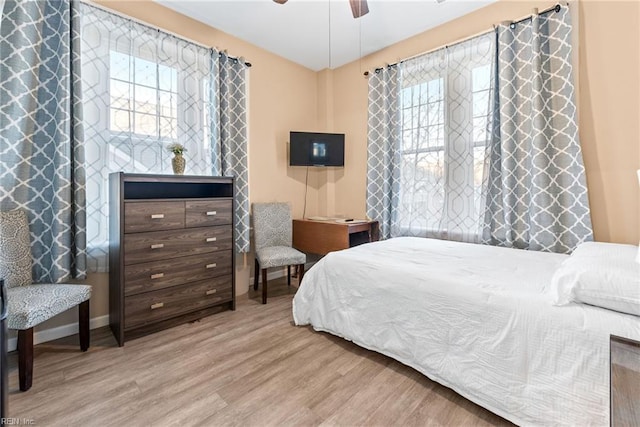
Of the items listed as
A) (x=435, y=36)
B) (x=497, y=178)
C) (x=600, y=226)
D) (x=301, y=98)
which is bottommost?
(x=600, y=226)

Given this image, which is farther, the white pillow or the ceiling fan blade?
the ceiling fan blade

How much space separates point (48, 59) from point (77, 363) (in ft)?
6.62

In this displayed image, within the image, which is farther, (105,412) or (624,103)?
(624,103)

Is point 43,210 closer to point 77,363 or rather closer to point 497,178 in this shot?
point 77,363

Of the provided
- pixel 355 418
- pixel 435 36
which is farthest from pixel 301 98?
pixel 355 418

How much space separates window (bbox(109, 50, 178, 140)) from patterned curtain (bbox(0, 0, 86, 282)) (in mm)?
266

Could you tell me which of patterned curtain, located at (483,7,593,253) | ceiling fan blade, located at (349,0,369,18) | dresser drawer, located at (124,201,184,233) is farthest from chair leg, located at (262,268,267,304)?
ceiling fan blade, located at (349,0,369,18)

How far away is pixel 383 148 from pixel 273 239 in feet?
5.29

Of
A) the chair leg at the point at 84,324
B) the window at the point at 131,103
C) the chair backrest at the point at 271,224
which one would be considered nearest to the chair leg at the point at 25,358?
the chair leg at the point at 84,324

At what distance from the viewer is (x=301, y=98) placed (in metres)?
3.82

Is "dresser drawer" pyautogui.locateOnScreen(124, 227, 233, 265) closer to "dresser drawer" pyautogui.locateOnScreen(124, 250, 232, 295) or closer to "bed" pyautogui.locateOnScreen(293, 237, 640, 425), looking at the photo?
"dresser drawer" pyautogui.locateOnScreen(124, 250, 232, 295)

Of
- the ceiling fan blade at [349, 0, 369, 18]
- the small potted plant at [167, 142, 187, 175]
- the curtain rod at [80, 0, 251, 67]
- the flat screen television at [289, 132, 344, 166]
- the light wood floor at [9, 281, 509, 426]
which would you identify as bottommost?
the light wood floor at [9, 281, 509, 426]

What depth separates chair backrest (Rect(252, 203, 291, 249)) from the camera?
316cm

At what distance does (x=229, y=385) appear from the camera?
5.29 ft
